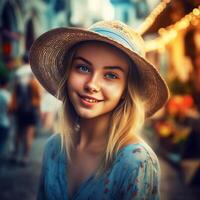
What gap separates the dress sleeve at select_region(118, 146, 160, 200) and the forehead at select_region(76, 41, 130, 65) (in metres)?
0.41

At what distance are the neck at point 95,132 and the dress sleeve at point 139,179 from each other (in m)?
0.29

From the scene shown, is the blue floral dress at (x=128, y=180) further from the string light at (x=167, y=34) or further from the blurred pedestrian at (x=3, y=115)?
the string light at (x=167, y=34)

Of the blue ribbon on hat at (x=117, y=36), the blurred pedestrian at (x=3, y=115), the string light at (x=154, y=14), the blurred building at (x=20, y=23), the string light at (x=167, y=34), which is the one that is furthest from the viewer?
the blurred building at (x=20, y=23)

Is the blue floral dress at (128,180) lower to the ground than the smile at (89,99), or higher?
lower

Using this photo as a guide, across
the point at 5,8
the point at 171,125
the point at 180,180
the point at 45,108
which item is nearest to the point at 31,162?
the point at 45,108

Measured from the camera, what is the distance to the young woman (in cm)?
173

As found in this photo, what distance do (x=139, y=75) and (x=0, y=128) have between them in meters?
5.03

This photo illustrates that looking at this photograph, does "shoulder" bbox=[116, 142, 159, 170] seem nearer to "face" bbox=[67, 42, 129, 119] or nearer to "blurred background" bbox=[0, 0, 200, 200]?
"face" bbox=[67, 42, 129, 119]

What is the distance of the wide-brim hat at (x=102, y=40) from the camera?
1813mm

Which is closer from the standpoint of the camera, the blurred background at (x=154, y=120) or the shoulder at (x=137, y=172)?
the shoulder at (x=137, y=172)

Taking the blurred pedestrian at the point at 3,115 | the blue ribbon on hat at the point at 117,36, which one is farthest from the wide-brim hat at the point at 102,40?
the blurred pedestrian at the point at 3,115

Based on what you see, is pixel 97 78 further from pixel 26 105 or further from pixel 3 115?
pixel 26 105

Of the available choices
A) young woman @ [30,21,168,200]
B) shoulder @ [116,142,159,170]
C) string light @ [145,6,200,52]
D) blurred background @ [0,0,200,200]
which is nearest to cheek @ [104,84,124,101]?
young woman @ [30,21,168,200]

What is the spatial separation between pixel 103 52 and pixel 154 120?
10.1 metres
